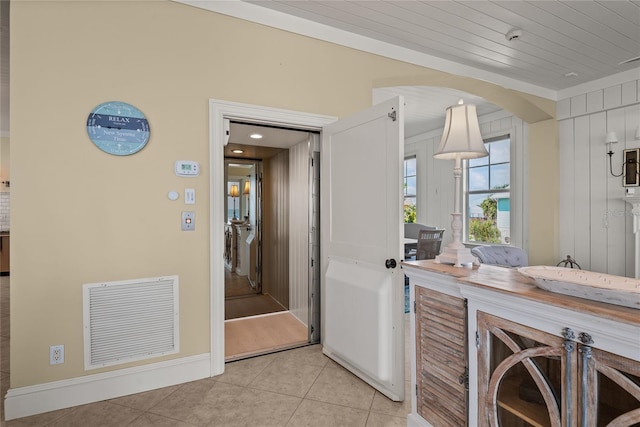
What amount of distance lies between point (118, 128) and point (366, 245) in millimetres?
1871

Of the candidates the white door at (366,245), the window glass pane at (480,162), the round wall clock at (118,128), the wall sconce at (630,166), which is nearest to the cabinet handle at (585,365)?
the white door at (366,245)

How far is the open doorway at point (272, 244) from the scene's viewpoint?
127 inches

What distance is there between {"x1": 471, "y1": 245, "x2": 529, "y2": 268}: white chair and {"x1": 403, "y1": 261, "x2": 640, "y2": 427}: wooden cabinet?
1.91 m

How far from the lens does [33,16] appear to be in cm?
199

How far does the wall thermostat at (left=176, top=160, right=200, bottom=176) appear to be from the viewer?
2.35 metres

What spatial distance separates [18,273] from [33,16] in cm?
156

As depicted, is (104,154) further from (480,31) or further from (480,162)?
(480,162)

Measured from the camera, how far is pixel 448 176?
18.7 ft

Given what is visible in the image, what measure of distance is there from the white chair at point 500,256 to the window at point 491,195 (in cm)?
128

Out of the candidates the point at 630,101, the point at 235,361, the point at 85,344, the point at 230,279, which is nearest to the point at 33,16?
the point at 85,344

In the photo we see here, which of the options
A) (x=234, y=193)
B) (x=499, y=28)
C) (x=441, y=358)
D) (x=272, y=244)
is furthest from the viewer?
(x=234, y=193)

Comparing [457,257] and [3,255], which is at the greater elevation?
[457,257]

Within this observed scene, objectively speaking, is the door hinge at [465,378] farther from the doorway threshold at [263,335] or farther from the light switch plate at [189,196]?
the light switch plate at [189,196]

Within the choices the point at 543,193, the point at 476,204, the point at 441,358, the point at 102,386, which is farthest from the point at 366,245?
the point at 476,204
